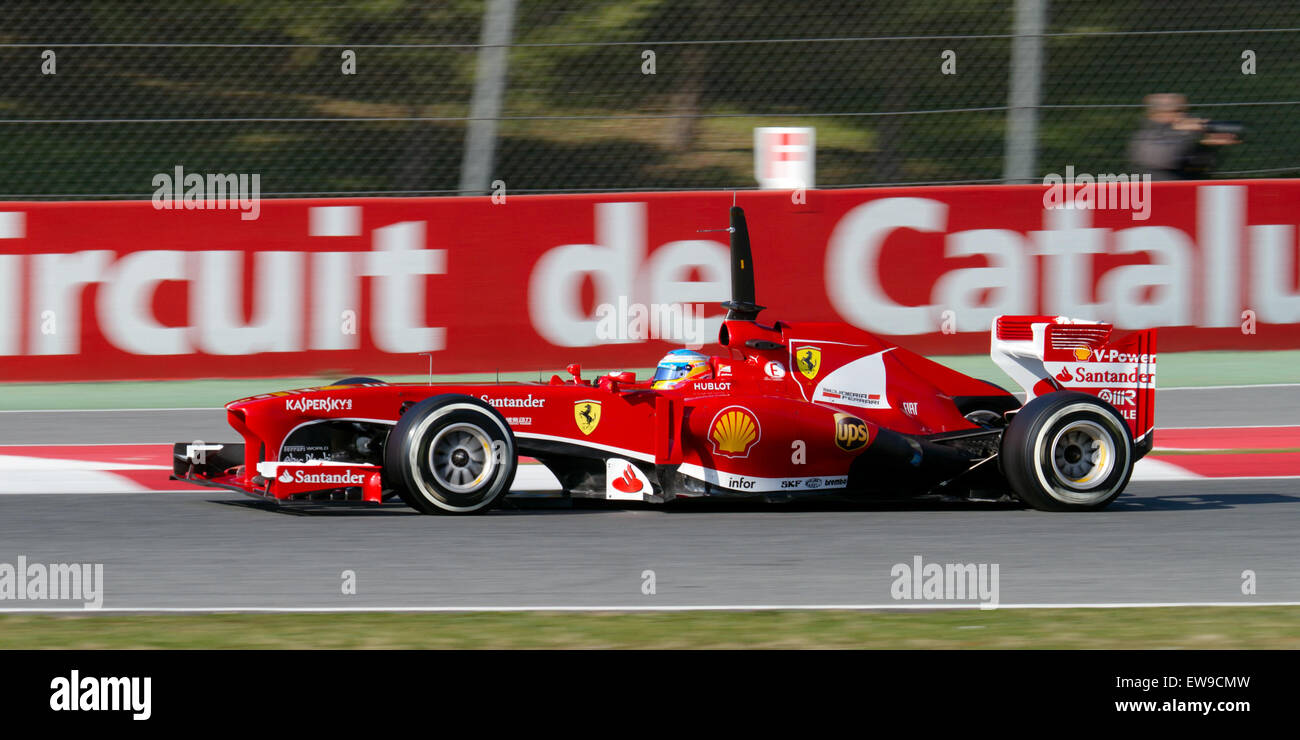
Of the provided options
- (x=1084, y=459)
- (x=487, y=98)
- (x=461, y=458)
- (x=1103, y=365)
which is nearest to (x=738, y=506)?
(x=461, y=458)

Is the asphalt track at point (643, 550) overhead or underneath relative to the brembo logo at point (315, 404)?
underneath

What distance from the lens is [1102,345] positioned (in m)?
8.38

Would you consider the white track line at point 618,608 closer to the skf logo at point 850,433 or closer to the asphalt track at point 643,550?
the asphalt track at point 643,550

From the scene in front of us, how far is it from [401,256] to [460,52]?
180 centimetres

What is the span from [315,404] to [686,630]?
2.67m

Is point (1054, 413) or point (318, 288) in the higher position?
point (318, 288)

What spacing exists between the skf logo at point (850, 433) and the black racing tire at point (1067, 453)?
2.23 feet

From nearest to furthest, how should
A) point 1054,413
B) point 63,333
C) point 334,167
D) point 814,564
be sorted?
point 814,564
point 1054,413
point 63,333
point 334,167

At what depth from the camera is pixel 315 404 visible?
7586 mm

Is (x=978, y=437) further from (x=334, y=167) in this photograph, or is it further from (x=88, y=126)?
(x=88, y=126)

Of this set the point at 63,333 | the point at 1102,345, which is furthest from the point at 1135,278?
the point at 63,333

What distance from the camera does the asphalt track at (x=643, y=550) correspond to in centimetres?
623

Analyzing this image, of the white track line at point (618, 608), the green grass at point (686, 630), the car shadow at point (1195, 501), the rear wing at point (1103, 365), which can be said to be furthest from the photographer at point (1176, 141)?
the green grass at point (686, 630)

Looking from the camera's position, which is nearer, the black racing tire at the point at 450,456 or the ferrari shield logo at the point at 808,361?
the black racing tire at the point at 450,456
